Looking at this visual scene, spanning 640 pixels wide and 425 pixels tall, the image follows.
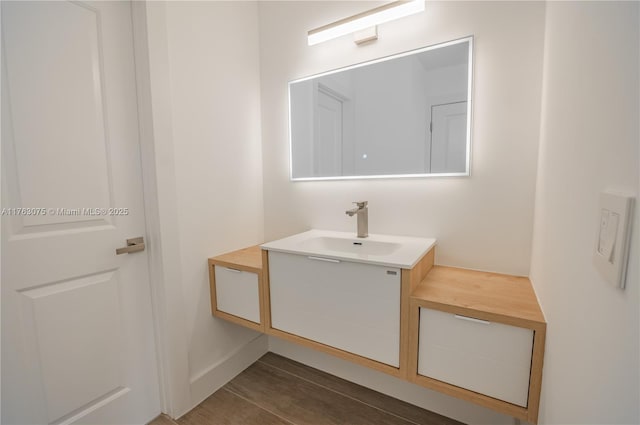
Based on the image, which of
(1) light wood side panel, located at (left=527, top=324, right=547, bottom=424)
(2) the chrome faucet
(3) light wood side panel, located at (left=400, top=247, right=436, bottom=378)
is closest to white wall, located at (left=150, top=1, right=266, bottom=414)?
(2) the chrome faucet

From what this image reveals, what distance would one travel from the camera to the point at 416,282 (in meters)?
1.22

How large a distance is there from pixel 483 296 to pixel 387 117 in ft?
3.39

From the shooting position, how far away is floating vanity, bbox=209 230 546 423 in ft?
3.26

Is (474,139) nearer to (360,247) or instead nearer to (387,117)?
(387,117)

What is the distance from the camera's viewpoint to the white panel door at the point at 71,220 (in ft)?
→ 3.54

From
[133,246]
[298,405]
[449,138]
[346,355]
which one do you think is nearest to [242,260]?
[133,246]

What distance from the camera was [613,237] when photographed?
1.47 ft

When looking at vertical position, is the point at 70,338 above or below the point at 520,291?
below

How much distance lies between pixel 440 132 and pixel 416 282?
780 mm

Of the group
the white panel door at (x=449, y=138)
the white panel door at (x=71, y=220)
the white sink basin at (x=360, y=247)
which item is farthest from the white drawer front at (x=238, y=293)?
the white panel door at (x=449, y=138)

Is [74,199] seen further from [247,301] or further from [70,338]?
[247,301]

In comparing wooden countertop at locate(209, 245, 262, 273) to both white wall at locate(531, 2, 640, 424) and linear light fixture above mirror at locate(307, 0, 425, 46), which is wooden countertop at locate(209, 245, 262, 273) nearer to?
white wall at locate(531, 2, 640, 424)

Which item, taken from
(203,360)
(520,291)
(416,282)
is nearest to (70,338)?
(203,360)

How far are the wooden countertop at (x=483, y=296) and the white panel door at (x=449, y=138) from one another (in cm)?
53
